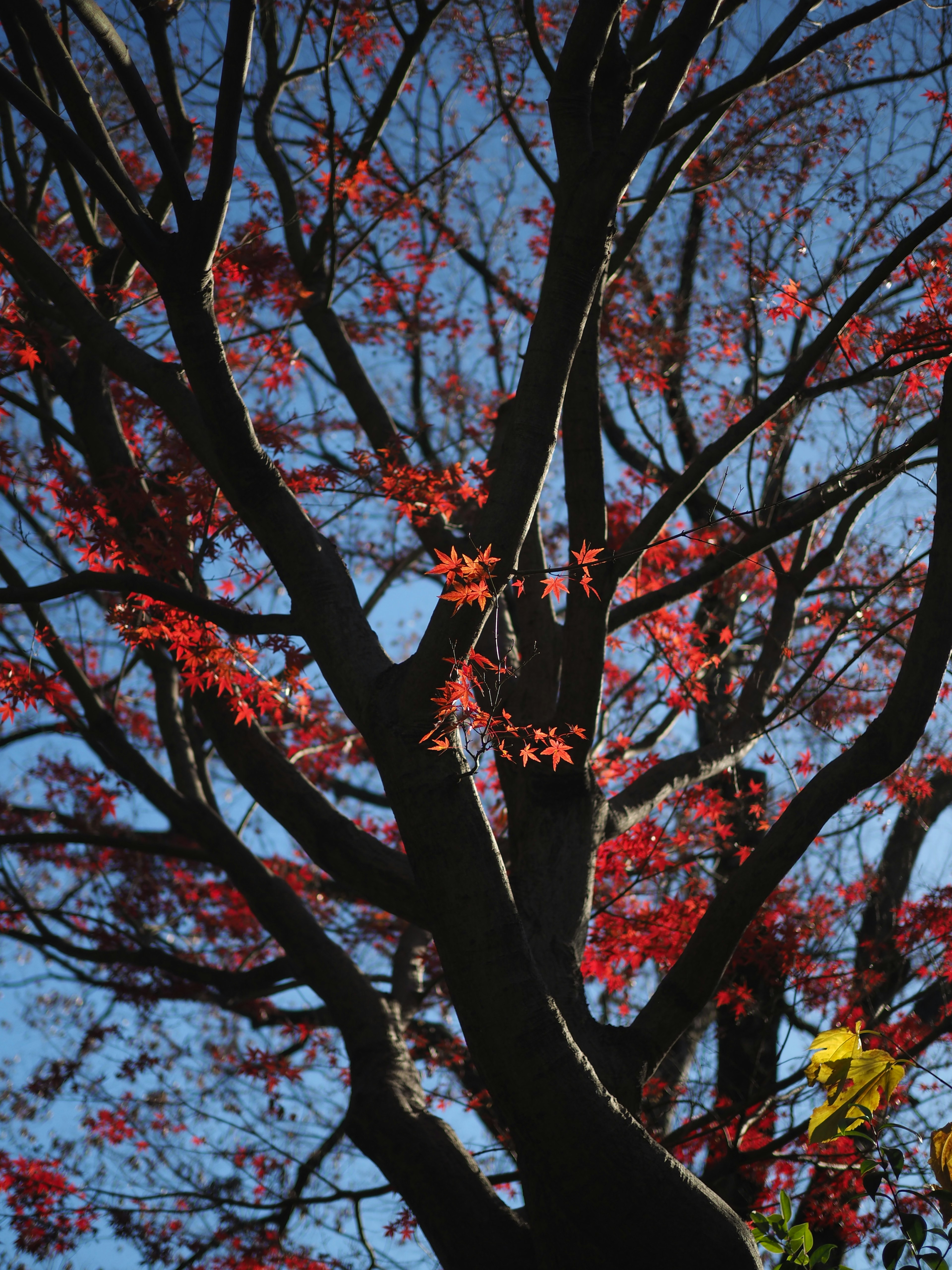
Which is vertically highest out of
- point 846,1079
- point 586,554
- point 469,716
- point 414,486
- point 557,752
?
point 414,486

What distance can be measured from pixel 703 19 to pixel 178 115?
226 cm

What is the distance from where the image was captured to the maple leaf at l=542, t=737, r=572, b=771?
12.0ft

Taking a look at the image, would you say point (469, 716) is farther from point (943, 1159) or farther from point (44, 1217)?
Answer: point (44, 1217)

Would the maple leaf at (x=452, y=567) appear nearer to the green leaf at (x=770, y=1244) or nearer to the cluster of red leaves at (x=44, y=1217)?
the green leaf at (x=770, y=1244)

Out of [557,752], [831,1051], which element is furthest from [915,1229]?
[557,752]

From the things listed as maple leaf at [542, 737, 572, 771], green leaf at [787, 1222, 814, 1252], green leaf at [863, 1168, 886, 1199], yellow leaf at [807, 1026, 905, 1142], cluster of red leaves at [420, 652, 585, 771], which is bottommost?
green leaf at [787, 1222, 814, 1252]

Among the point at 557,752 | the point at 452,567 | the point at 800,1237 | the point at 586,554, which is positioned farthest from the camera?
the point at 557,752

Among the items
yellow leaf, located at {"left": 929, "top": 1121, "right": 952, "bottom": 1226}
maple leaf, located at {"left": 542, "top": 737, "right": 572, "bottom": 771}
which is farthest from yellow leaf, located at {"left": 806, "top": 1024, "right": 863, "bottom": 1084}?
maple leaf, located at {"left": 542, "top": 737, "right": 572, "bottom": 771}

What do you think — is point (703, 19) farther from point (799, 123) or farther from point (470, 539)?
point (799, 123)

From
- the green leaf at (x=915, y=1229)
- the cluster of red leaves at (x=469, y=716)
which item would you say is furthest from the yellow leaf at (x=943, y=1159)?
the cluster of red leaves at (x=469, y=716)

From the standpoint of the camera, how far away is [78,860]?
8.60 meters

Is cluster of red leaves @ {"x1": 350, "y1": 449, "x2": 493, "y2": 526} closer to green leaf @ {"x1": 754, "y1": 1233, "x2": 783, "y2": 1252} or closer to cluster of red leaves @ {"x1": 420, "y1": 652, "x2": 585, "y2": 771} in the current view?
cluster of red leaves @ {"x1": 420, "y1": 652, "x2": 585, "y2": 771}

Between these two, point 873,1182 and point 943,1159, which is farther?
point 873,1182

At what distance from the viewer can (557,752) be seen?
3.91 meters
